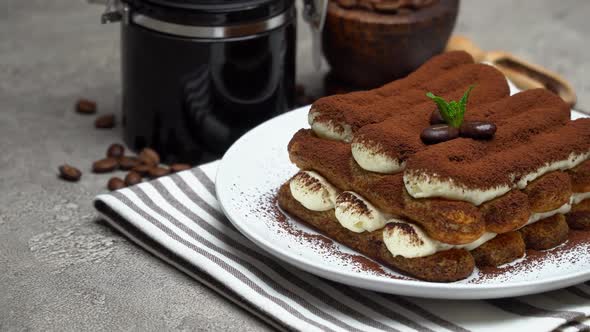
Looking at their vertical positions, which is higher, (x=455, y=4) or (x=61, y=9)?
(x=455, y=4)

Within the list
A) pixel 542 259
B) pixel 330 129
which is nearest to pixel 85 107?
pixel 330 129

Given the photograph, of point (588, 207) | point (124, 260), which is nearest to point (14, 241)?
point (124, 260)

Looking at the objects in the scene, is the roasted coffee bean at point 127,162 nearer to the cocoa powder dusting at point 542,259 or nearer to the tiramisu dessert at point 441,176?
the tiramisu dessert at point 441,176

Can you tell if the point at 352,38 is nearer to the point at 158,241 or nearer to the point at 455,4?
the point at 455,4

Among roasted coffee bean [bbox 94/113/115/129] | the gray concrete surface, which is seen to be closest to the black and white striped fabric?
the gray concrete surface

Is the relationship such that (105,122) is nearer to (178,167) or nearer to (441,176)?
(178,167)

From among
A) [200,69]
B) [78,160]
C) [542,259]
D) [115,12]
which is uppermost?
→ [115,12]

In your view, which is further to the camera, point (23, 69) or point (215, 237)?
point (23, 69)
